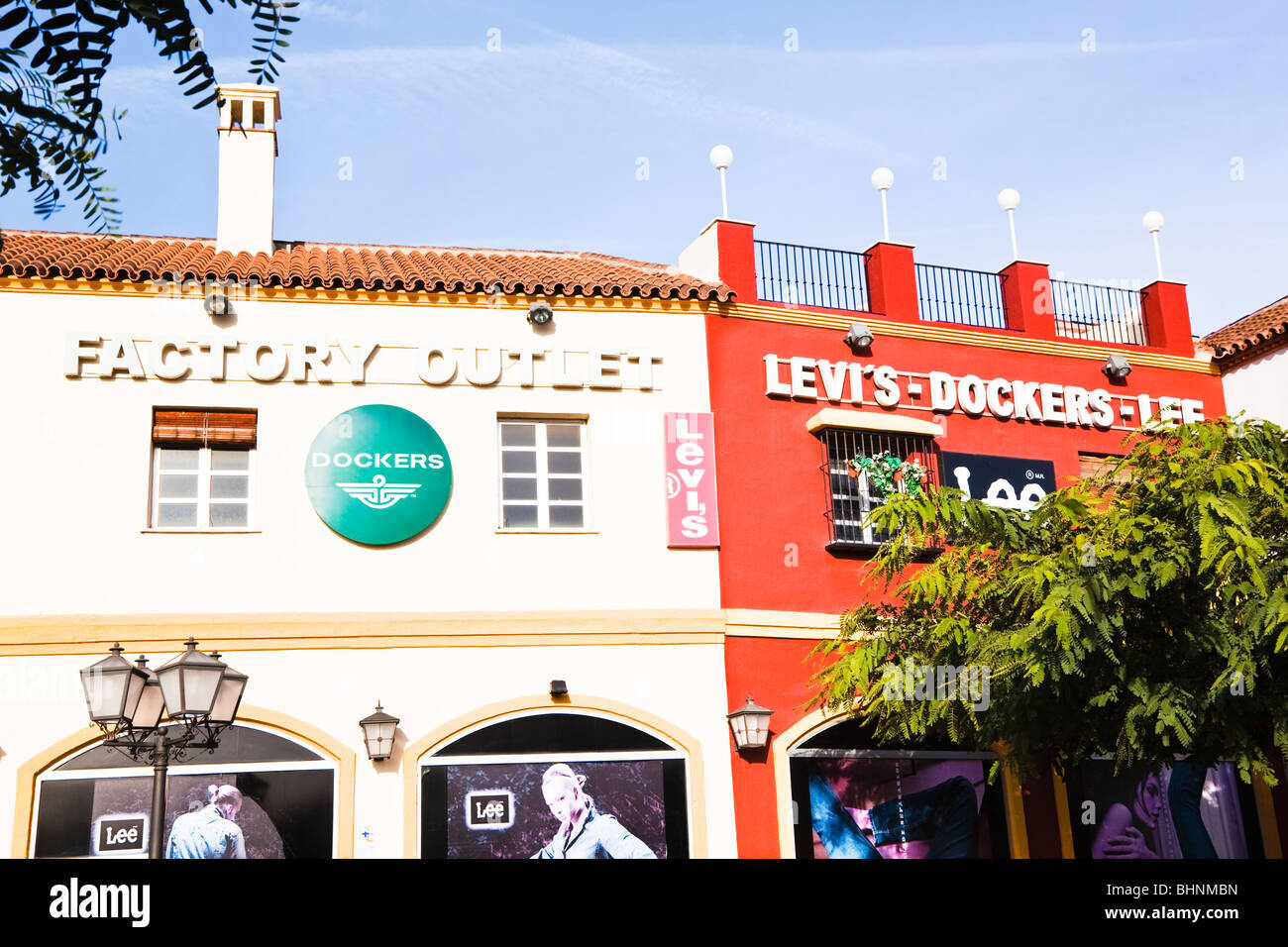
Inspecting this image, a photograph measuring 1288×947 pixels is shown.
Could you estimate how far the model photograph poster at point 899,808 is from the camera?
15.2m

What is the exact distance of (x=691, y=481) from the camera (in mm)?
15609

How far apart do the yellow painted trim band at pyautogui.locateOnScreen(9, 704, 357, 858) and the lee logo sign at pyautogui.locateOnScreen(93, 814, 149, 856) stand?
2.06 ft

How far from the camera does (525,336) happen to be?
51.8 ft

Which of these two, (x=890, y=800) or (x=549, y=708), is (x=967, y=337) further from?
(x=549, y=708)

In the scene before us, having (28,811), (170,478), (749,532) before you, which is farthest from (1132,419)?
(28,811)

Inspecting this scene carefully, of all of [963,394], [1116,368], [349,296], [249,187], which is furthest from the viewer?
[1116,368]

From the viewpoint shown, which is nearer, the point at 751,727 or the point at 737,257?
the point at 751,727

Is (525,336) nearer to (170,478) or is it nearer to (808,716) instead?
(170,478)

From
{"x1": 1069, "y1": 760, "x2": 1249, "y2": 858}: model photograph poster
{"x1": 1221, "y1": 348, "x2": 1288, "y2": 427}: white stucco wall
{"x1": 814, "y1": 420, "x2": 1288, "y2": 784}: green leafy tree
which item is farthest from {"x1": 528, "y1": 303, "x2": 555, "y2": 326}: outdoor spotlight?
{"x1": 1221, "y1": 348, "x2": 1288, "y2": 427}: white stucco wall

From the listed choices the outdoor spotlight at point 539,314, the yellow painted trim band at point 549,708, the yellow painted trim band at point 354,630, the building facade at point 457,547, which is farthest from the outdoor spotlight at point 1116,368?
the yellow painted trim band at point 549,708

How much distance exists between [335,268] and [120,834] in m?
6.55

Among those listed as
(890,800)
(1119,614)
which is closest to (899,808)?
(890,800)

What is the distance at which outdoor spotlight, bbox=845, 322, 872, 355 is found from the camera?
16922 mm
